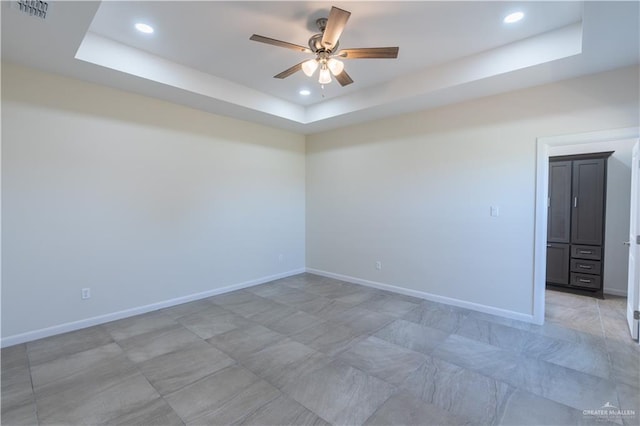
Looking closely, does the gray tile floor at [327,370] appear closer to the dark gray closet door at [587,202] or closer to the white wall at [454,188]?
the white wall at [454,188]

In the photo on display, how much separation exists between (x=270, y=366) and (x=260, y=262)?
269 centimetres

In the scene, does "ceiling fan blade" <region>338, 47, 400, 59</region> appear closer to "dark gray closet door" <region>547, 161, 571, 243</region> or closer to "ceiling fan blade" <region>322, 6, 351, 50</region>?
"ceiling fan blade" <region>322, 6, 351, 50</region>

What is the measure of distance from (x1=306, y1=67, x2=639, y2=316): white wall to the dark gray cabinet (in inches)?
74.9

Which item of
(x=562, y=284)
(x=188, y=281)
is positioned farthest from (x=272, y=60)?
(x=562, y=284)

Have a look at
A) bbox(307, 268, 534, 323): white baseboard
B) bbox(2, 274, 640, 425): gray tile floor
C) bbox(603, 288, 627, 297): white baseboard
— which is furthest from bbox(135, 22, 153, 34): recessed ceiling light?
bbox(603, 288, 627, 297): white baseboard

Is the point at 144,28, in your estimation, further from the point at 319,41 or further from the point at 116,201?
the point at 116,201

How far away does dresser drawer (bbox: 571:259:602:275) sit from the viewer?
454cm

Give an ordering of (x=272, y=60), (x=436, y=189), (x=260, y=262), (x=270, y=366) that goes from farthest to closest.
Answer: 1. (x=260, y=262)
2. (x=436, y=189)
3. (x=272, y=60)
4. (x=270, y=366)

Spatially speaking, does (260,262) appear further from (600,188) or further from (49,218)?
(600,188)

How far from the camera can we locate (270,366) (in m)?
2.65

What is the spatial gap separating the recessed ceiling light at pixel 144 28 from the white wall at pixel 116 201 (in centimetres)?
109

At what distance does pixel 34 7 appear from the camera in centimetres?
214

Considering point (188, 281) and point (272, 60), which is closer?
point (272, 60)

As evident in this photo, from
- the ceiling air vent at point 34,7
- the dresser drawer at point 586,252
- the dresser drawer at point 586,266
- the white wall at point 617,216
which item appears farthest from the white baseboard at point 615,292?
the ceiling air vent at point 34,7
